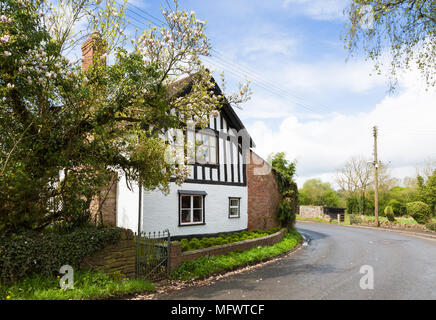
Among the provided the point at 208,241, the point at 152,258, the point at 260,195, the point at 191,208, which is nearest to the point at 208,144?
the point at 191,208

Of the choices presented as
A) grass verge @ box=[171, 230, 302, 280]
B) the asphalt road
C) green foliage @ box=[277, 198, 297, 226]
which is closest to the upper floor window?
grass verge @ box=[171, 230, 302, 280]

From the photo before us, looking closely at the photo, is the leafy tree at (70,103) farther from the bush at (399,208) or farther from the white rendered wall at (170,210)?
the bush at (399,208)

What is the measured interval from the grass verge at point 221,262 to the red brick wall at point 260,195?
453cm

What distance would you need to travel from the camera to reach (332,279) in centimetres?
975

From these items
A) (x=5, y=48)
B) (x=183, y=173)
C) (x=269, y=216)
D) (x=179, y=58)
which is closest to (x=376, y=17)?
(x=179, y=58)

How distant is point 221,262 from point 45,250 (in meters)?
5.93

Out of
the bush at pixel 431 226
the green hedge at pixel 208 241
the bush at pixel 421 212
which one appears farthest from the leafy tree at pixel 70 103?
the bush at pixel 421 212

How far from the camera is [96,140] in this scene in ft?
27.4

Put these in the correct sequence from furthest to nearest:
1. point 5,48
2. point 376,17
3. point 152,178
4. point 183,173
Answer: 1. point 183,173
2. point 152,178
3. point 376,17
4. point 5,48

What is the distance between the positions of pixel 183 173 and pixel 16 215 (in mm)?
5329

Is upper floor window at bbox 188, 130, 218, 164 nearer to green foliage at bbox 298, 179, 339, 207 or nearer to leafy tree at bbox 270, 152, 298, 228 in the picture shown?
leafy tree at bbox 270, 152, 298, 228

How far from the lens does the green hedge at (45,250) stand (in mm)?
6863

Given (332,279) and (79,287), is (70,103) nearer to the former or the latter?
(79,287)

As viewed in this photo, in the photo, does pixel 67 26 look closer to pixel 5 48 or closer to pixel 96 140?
pixel 5 48
